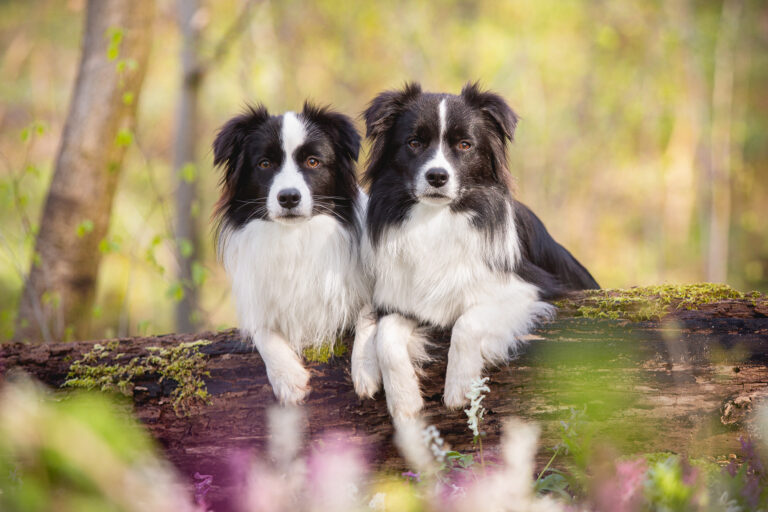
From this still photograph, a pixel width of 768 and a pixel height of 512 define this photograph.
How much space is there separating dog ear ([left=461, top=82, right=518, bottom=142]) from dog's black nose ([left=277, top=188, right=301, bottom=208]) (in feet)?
3.30

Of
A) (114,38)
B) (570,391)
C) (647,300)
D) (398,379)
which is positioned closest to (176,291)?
(114,38)

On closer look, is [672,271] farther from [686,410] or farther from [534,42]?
[686,410]

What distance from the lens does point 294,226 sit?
371 centimetres

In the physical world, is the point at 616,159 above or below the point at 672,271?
above

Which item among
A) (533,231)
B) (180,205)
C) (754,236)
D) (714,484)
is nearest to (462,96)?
(533,231)

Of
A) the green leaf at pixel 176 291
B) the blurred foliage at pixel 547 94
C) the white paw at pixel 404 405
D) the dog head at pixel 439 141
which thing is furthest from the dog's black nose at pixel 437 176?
the blurred foliage at pixel 547 94

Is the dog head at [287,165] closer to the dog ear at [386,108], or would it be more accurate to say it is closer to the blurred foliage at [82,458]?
the dog ear at [386,108]

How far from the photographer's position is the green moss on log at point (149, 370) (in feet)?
11.1

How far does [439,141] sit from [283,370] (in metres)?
1.37

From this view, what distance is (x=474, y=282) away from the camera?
11.2 feet

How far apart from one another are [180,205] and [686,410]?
21.1 ft

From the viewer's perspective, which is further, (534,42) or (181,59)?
(534,42)

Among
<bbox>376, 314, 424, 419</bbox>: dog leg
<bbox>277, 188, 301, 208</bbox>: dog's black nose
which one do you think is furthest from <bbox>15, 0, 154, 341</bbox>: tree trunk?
<bbox>376, 314, 424, 419</bbox>: dog leg

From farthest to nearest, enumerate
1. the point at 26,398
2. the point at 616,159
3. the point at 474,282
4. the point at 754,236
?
the point at 754,236 < the point at 616,159 < the point at 474,282 < the point at 26,398
